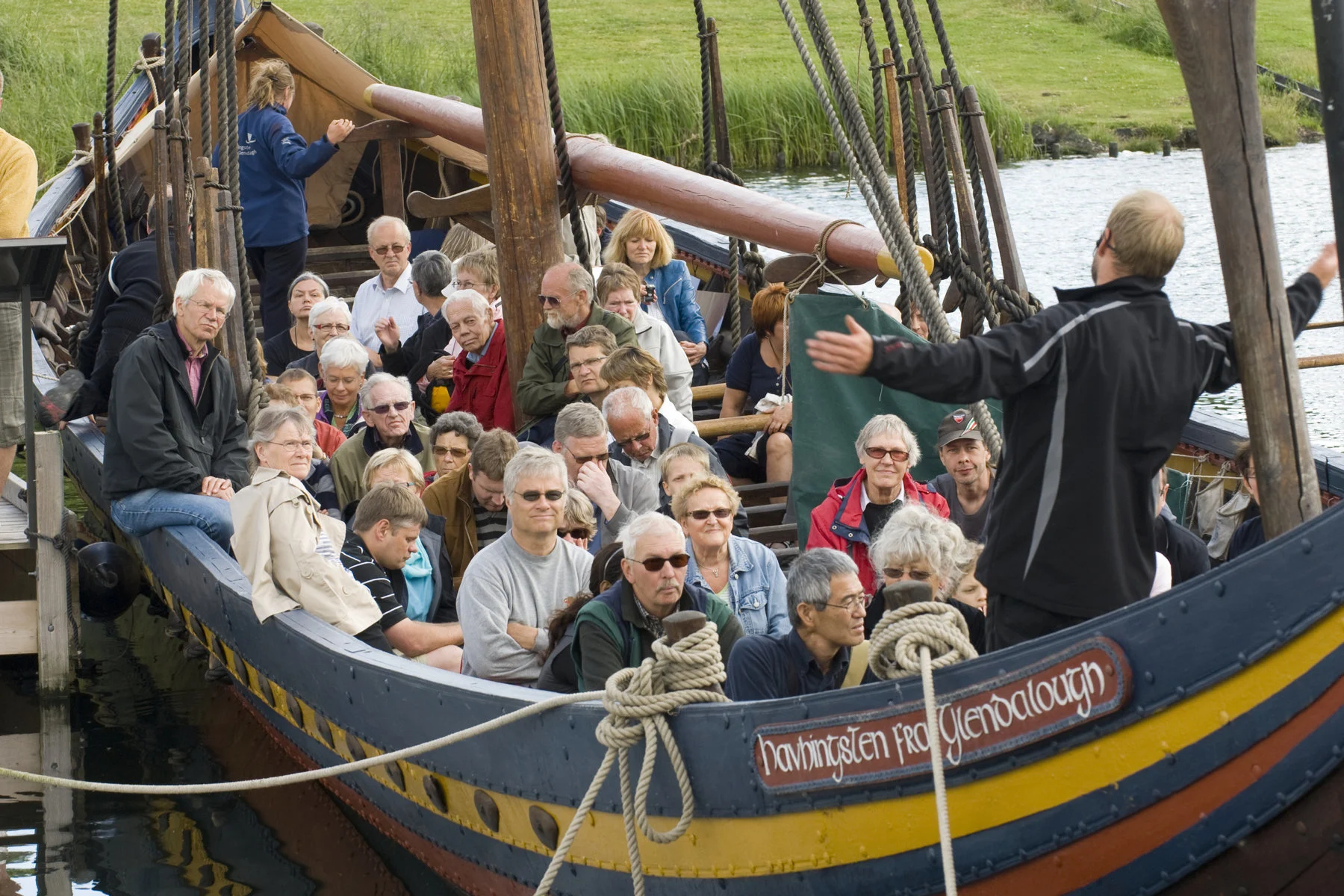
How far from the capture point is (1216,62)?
2.56 metres

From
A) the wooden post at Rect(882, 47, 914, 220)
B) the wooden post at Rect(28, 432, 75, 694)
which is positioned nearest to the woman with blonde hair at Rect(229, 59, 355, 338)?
the wooden post at Rect(28, 432, 75, 694)

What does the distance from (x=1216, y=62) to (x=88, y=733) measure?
4.75m

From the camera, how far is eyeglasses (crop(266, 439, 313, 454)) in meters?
4.55

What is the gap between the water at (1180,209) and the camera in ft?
42.0

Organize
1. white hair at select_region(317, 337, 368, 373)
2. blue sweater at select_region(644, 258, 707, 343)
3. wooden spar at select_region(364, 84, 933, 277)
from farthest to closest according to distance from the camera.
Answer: blue sweater at select_region(644, 258, 707, 343)
white hair at select_region(317, 337, 368, 373)
wooden spar at select_region(364, 84, 933, 277)

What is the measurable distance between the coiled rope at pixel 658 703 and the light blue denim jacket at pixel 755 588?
1020 mm

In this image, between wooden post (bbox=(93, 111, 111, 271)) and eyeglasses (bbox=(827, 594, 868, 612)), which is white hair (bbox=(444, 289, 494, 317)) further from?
wooden post (bbox=(93, 111, 111, 271))

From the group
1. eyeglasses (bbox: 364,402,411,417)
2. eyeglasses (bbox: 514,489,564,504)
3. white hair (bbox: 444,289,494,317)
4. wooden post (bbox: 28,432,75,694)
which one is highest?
white hair (bbox: 444,289,494,317)

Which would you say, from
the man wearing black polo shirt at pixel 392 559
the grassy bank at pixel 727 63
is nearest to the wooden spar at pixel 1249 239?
the man wearing black polo shirt at pixel 392 559

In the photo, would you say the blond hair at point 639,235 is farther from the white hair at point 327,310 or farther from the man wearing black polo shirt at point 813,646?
the man wearing black polo shirt at point 813,646

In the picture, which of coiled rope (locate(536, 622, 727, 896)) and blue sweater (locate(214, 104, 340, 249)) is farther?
blue sweater (locate(214, 104, 340, 249))

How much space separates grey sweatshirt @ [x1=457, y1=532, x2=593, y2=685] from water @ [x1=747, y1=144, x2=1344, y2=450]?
6.10 metres

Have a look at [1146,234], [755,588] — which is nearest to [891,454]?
[755,588]

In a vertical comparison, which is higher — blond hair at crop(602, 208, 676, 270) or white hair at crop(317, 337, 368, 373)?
blond hair at crop(602, 208, 676, 270)
